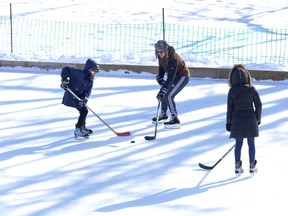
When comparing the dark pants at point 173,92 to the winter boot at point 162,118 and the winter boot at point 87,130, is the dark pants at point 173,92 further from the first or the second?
the winter boot at point 87,130

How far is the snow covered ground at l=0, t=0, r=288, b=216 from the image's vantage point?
752 centimetres

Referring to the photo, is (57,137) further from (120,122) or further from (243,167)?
(243,167)

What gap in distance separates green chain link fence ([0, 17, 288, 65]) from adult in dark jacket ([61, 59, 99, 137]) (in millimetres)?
6077

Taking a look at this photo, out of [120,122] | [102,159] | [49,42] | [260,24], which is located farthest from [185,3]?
[102,159]

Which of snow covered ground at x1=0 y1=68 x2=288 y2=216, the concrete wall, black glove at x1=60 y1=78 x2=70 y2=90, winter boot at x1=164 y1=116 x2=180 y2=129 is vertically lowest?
snow covered ground at x1=0 y1=68 x2=288 y2=216

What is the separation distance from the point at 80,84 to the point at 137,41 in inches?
396

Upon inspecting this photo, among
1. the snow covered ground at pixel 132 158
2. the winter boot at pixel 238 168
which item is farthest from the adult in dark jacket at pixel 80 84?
the winter boot at pixel 238 168

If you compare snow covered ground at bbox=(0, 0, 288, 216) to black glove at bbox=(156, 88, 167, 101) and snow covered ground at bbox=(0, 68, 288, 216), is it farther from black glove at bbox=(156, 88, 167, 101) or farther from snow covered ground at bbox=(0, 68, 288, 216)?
black glove at bbox=(156, 88, 167, 101)

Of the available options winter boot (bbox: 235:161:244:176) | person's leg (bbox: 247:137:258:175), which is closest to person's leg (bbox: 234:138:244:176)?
winter boot (bbox: 235:161:244:176)

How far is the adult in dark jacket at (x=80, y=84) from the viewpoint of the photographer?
1016 cm

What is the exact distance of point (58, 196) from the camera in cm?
771

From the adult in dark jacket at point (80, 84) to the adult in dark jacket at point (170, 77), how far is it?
1022mm

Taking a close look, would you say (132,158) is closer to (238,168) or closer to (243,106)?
(238,168)

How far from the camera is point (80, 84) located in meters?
10.2
